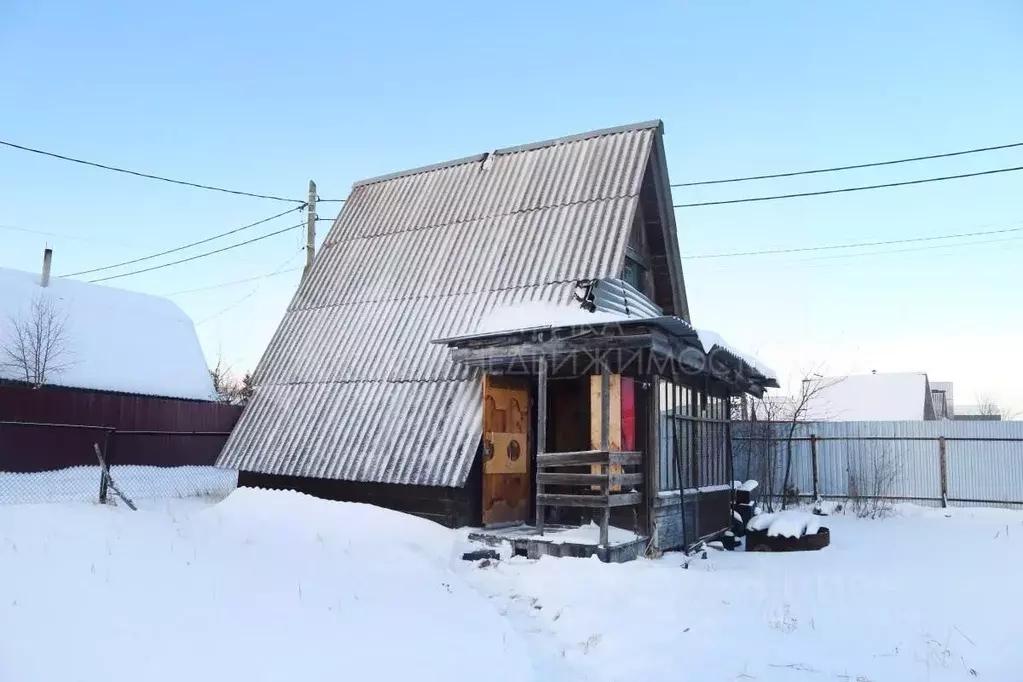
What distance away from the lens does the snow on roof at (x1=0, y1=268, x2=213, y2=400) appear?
73.6 feet

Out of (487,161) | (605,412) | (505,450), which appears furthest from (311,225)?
(605,412)

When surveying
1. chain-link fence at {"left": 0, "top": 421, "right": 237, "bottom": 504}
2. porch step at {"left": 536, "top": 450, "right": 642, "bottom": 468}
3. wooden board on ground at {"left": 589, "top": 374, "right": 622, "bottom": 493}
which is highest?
wooden board on ground at {"left": 589, "top": 374, "right": 622, "bottom": 493}

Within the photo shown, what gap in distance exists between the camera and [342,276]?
15.2 m

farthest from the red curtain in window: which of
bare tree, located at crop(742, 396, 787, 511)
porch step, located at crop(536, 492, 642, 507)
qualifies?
bare tree, located at crop(742, 396, 787, 511)

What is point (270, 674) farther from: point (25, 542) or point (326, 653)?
point (25, 542)

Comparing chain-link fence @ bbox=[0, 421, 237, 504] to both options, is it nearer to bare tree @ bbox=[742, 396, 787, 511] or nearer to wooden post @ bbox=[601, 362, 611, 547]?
wooden post @ bbox=[601, 362, 611, 547]

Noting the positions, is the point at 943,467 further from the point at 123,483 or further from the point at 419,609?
the point at 123,483

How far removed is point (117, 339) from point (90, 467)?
308 inches

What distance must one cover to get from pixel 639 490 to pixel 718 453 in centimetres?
382

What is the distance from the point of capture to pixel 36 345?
71.1ft

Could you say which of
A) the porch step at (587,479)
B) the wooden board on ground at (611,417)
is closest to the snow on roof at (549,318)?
the wooden board on ground at (611,417)

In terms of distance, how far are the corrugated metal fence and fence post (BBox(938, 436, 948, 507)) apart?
24 millimetres

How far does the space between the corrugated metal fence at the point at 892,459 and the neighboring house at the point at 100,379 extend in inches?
566

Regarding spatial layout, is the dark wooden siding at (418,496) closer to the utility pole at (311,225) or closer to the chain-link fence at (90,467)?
the chain-link fence at (90,467)
